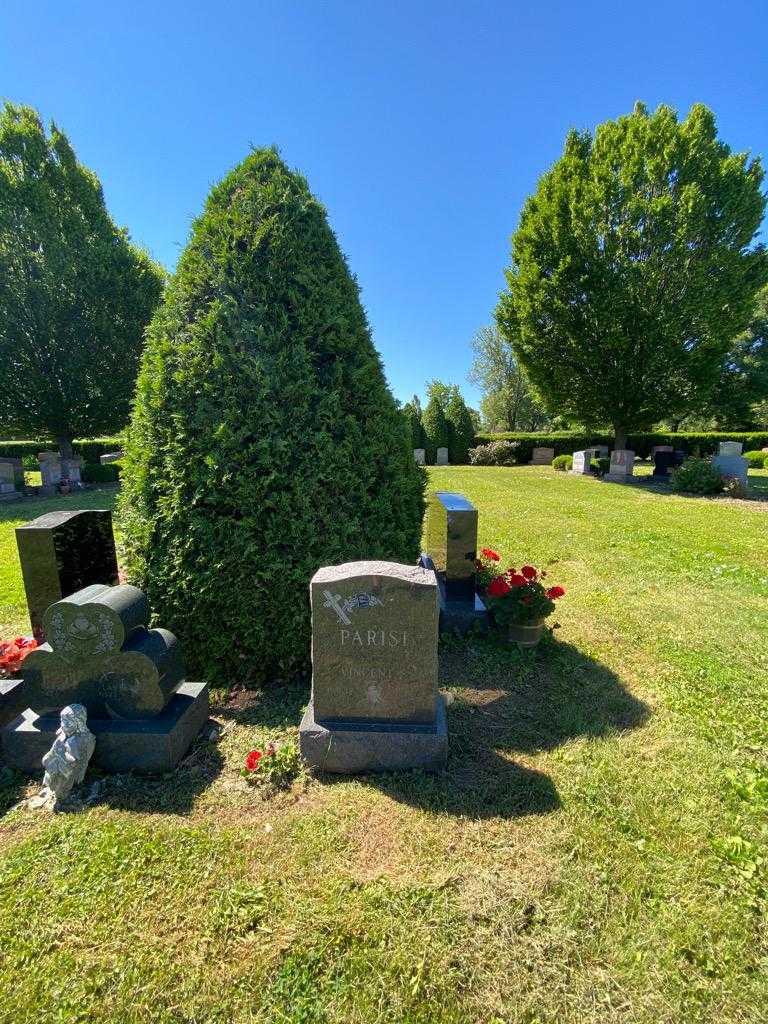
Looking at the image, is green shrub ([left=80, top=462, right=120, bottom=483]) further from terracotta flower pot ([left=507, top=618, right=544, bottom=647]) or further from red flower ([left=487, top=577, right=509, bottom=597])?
terracotta flower pot ([left=507, top=618, right=544, bottom=647])

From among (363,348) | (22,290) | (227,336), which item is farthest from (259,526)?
(22,290)

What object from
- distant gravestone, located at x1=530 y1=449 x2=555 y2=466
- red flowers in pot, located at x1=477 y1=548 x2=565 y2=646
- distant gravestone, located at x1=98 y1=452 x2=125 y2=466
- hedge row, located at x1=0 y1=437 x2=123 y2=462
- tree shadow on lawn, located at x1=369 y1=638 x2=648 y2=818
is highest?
hedge row, located at x1=0 y1=437 x2=123 y2=462

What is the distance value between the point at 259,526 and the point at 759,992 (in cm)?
331

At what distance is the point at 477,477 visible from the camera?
1920 cm

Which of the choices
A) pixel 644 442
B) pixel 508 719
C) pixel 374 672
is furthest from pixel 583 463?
pixel 374 672

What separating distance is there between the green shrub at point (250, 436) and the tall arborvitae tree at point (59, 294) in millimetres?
15528

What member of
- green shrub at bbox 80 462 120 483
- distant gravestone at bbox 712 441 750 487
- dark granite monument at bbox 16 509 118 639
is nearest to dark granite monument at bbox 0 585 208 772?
dark granite monument at bbox 16 509 118 639

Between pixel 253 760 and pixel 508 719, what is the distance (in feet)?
5.84

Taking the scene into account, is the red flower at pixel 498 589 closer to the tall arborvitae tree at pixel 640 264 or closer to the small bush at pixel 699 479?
the small bush at pixel 699 479

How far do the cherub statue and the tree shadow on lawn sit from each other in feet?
5.59

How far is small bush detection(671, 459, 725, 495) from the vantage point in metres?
13.1

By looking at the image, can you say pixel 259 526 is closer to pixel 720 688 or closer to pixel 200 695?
pixel 200 695

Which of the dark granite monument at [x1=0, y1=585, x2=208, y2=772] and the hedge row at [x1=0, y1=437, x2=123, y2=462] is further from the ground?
the hedge row at [x1=0, y1=437, x2=123, y2=462]

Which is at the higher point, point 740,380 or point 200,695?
point 740,380
